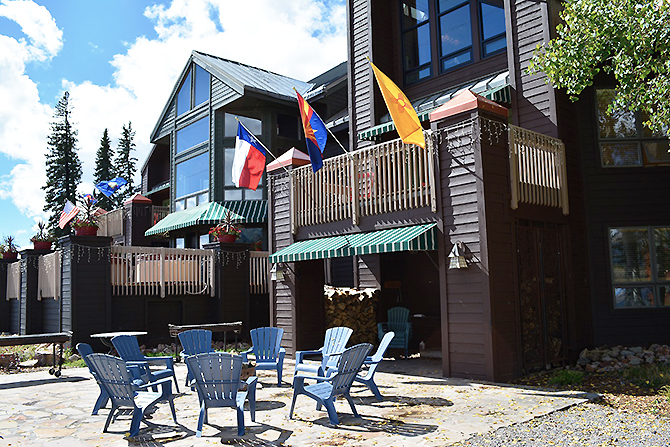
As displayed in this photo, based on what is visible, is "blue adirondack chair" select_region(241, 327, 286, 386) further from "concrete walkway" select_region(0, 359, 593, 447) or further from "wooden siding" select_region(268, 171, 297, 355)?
"wooden siding" select_region(268, 171, 297, 355)

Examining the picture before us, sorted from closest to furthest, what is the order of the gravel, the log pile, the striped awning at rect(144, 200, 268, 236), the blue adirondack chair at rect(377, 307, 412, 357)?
1. the gravel
2. the blue adirondack chair at rect(377, 307, 412, 357)
3. the log pile
4. the striped awning at rect(144, 200, 268, 236)

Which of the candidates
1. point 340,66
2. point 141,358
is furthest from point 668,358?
point 340,66

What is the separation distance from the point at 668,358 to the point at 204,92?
56.2ft

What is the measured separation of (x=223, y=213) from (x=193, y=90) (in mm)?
5851

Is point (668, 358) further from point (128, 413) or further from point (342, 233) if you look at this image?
point (128, 413)

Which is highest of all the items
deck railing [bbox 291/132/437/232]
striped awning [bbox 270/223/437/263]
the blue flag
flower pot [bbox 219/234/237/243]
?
the blue flag

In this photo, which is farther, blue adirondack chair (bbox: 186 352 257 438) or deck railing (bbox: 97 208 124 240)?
deck railing (bbox: 97 208 124 240)

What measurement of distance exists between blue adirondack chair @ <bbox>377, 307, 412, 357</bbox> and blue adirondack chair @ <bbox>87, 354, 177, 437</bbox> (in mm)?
6227

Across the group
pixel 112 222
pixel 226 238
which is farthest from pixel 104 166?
pixel 226 238

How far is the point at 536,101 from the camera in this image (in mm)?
10961

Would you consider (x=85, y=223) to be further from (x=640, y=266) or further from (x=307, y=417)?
(x=640, y=266)

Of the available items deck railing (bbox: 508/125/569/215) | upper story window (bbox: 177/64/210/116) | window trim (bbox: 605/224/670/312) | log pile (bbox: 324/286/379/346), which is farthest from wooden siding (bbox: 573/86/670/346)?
upper story window (bbox: 177/64/210/116)

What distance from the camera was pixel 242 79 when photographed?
64.2 feet

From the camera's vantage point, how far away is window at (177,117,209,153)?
20906 mm
